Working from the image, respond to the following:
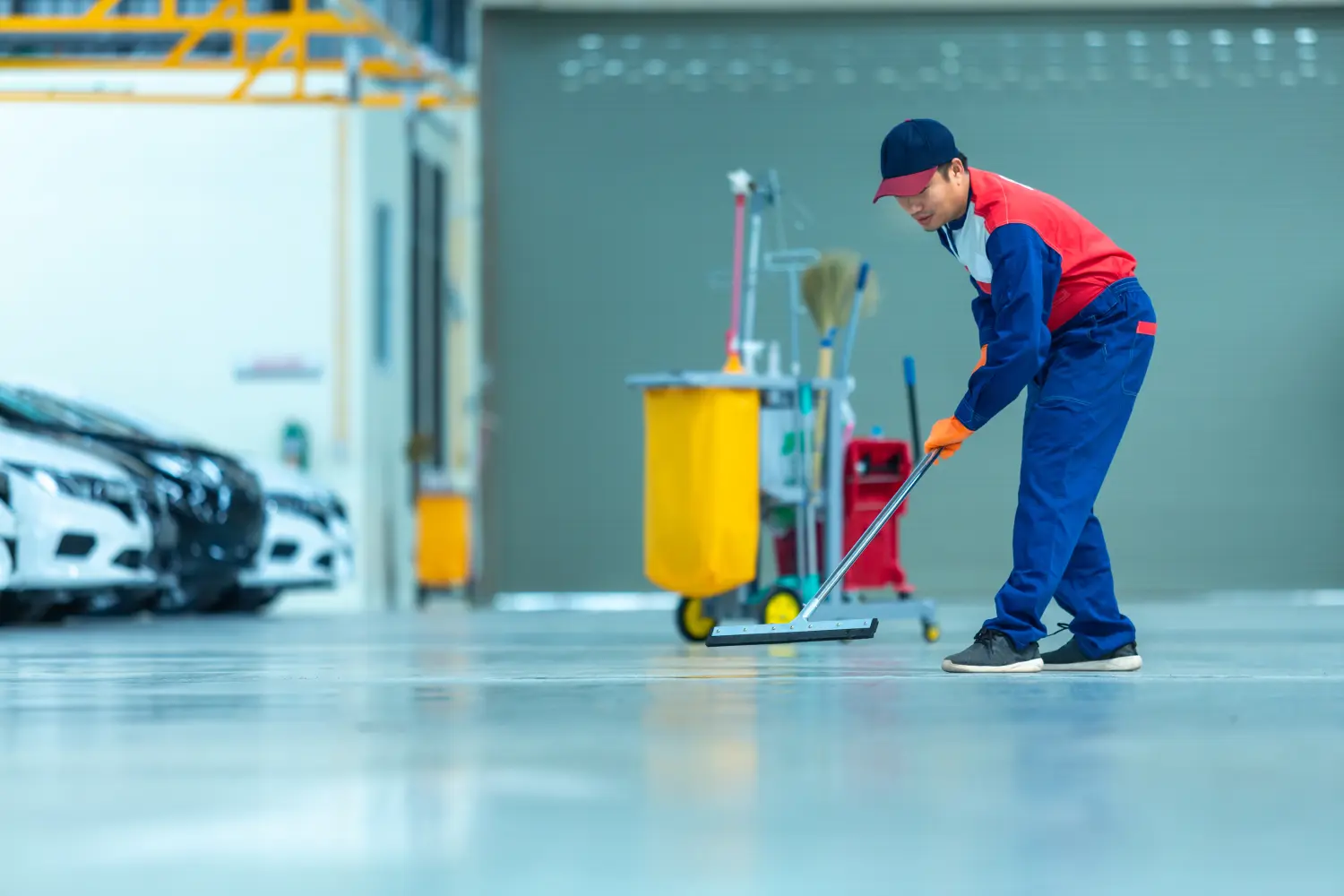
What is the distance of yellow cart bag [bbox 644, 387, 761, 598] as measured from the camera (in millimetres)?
4875

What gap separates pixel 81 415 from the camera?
24.1ft

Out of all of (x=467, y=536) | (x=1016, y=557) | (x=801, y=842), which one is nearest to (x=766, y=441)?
(x=1016, y=557)

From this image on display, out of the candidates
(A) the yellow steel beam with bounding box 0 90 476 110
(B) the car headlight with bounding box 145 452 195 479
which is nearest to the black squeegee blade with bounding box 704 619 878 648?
(B) the car headlight with bounding box 145 452 195 479

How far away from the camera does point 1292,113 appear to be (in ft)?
35.2

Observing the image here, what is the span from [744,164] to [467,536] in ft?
10.7

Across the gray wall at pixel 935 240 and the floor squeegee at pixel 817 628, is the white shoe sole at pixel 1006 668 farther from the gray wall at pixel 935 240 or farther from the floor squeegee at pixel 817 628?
the gray wall at pixel 935 240

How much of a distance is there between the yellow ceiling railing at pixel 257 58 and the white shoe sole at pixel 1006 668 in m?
6.97

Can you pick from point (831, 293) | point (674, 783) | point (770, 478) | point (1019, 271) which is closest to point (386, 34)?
point (831, 293)

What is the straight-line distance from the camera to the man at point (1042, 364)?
3.49 metres

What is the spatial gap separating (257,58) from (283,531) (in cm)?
392

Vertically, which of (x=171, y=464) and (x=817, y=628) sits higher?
(x=171, y=464)

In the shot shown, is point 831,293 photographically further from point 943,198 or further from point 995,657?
point 995,657

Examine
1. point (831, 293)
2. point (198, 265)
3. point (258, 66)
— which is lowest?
point (831, 293)

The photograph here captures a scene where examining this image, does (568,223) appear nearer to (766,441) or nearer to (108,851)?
(766,441)
